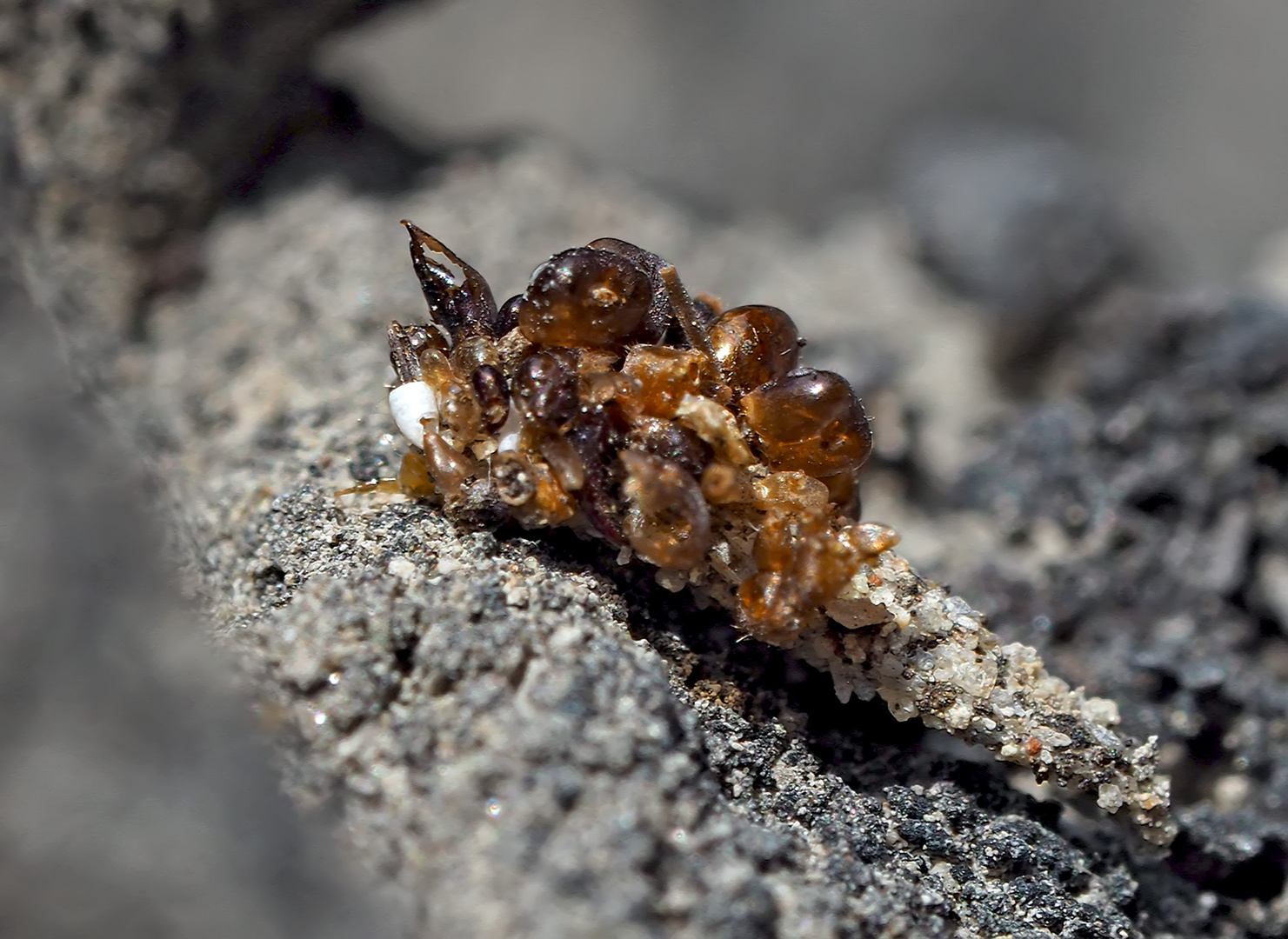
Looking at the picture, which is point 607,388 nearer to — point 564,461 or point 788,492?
point 564,461

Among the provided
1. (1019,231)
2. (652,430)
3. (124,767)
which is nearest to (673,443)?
(652,430)

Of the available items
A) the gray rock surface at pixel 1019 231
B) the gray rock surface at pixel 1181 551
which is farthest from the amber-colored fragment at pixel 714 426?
the gray rock surface at pixel 1019 231

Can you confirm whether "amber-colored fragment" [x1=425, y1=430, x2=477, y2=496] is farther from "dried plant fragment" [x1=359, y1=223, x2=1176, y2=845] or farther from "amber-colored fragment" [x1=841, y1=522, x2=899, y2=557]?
"amber-colored fragment" [x1=841, y1=522, x2=899, y2=557]

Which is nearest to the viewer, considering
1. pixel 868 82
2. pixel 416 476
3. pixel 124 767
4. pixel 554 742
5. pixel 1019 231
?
pixel 554 742

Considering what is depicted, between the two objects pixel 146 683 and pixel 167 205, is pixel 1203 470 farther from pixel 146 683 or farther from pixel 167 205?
pixel 167 205

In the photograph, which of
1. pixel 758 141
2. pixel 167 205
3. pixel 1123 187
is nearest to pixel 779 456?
pixel 167 205

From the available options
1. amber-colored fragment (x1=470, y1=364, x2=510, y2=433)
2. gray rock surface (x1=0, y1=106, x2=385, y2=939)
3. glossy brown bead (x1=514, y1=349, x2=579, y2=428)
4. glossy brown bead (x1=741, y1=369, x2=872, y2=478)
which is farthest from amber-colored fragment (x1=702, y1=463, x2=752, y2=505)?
gray rock surface (x1=0, y1=106, x2=385, y2=939)

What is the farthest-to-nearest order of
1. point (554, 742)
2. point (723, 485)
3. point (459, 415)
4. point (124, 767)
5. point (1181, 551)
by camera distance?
1. point (1181, 551)
2. point (459, 415)
3. point (723, 485)
4. point (124, 767)
5. point (554, 742)

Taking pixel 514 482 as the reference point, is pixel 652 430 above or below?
above
